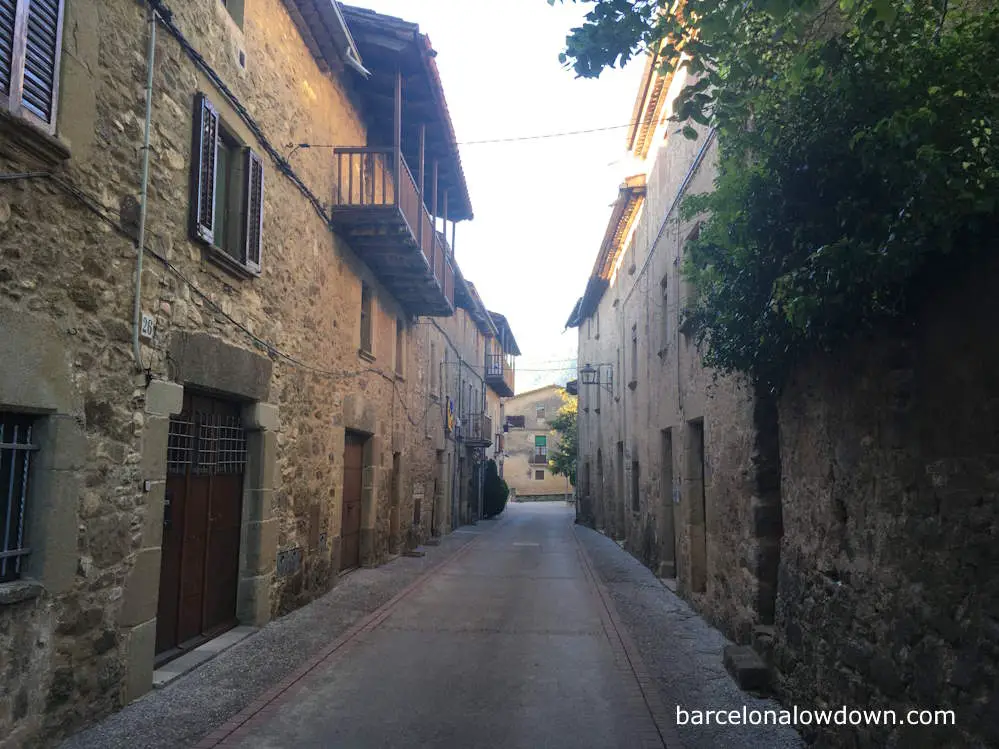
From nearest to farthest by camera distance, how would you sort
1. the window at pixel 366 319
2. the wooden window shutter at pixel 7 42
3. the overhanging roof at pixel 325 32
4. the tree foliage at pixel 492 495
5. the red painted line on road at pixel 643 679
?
the wooden window shutter at pixel 7 42
the red painted line on road at pixel 643 679
the overhanging roof at pixel 325 32
the window at pixel 366 319
the tree foliage at pixel 492 495

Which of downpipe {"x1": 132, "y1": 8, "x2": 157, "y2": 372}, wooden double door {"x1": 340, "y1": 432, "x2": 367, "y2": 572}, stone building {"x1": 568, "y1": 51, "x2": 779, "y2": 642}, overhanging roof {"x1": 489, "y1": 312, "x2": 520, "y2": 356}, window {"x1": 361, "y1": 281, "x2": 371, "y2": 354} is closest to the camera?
downpipe {"x1": 132, "y1": 8, "x2": 157, "y2": 372}

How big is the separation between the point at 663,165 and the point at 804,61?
27.3 feet

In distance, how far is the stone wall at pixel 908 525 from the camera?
9.96 ft

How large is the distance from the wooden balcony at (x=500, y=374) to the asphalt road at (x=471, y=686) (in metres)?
23.0

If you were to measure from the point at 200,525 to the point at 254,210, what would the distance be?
3139 millimetres

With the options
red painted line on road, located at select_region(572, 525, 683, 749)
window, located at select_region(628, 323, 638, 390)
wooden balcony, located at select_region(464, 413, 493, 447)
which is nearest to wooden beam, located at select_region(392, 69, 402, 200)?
red painted line on road, located at select_region(572, 525, 683, 749)

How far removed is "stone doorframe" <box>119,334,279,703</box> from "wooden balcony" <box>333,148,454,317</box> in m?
3.34

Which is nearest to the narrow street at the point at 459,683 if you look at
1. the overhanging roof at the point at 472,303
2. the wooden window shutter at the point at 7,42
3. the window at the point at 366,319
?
the wooden window shutter at the point at 7,42

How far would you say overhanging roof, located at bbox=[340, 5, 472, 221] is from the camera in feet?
33.2

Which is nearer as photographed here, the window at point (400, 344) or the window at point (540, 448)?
the window at point (400, 344)

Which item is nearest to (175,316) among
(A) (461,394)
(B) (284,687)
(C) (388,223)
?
(B) (284,687)

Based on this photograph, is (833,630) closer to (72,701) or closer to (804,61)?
(804,61)

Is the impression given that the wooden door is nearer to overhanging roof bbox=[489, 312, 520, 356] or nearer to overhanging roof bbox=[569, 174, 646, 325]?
overhanging roof bbox=[569, 174, 646, 325]

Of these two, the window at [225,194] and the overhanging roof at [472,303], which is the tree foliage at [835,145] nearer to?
the window at [225,194]
